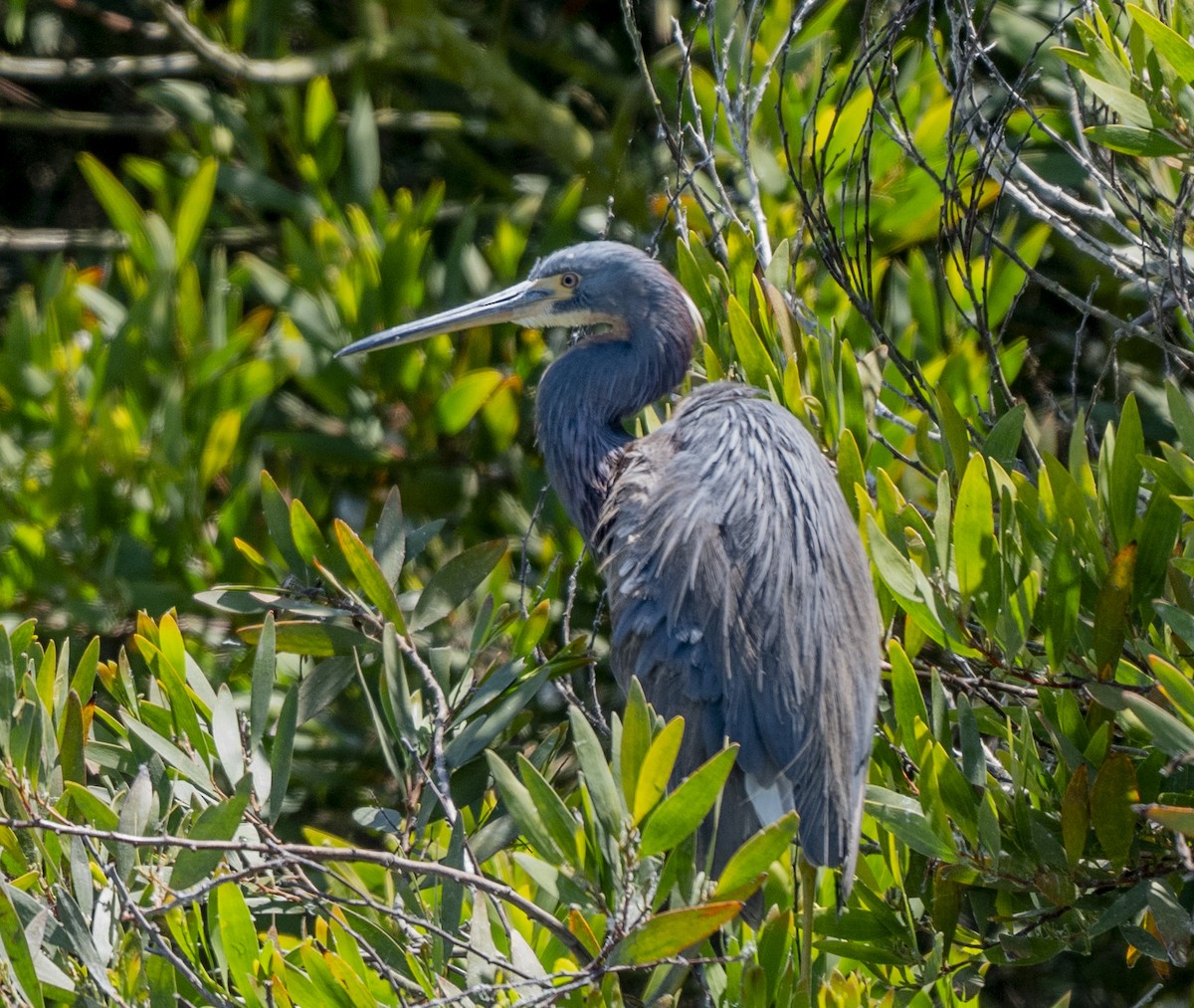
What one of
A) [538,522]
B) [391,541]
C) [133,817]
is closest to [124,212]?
[538,522]

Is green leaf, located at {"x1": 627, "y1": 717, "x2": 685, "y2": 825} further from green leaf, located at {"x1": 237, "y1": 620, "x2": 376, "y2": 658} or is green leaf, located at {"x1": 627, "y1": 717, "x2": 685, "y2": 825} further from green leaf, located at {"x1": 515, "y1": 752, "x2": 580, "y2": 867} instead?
green leaf, located at {"x1": 237, "y1": 620, "x2": 376, "y2": 658}

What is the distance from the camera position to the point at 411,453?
414 cm

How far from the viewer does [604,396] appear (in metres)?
3.23

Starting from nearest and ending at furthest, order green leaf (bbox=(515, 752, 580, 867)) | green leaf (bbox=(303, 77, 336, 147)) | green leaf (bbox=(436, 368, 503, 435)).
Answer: green leaf (bbox=(515, 752, 580, 867)), green leaf (bbox=(436, 368, 503, 435)), green leaf (bbox=(303, 77, 336, 147))

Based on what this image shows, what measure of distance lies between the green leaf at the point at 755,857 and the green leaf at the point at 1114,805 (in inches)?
20.0

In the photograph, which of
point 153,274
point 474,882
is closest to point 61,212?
point 153,274

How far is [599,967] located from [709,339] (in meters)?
1.70

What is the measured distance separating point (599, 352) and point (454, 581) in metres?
0.90

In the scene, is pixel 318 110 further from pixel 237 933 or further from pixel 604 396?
pixel 237 933

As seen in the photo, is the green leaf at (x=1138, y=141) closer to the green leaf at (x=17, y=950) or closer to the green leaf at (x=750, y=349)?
the green leaf at (x=750, y=349)

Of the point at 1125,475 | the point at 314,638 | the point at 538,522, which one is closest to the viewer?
the point at 1125,475

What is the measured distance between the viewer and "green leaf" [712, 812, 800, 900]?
1676 millimetres

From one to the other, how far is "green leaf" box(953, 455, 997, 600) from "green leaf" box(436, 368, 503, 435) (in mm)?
1969

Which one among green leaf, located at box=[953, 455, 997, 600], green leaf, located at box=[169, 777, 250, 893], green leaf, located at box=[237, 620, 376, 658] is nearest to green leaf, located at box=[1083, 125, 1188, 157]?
green leaf, located at box=[953, 455, 997, 600]
